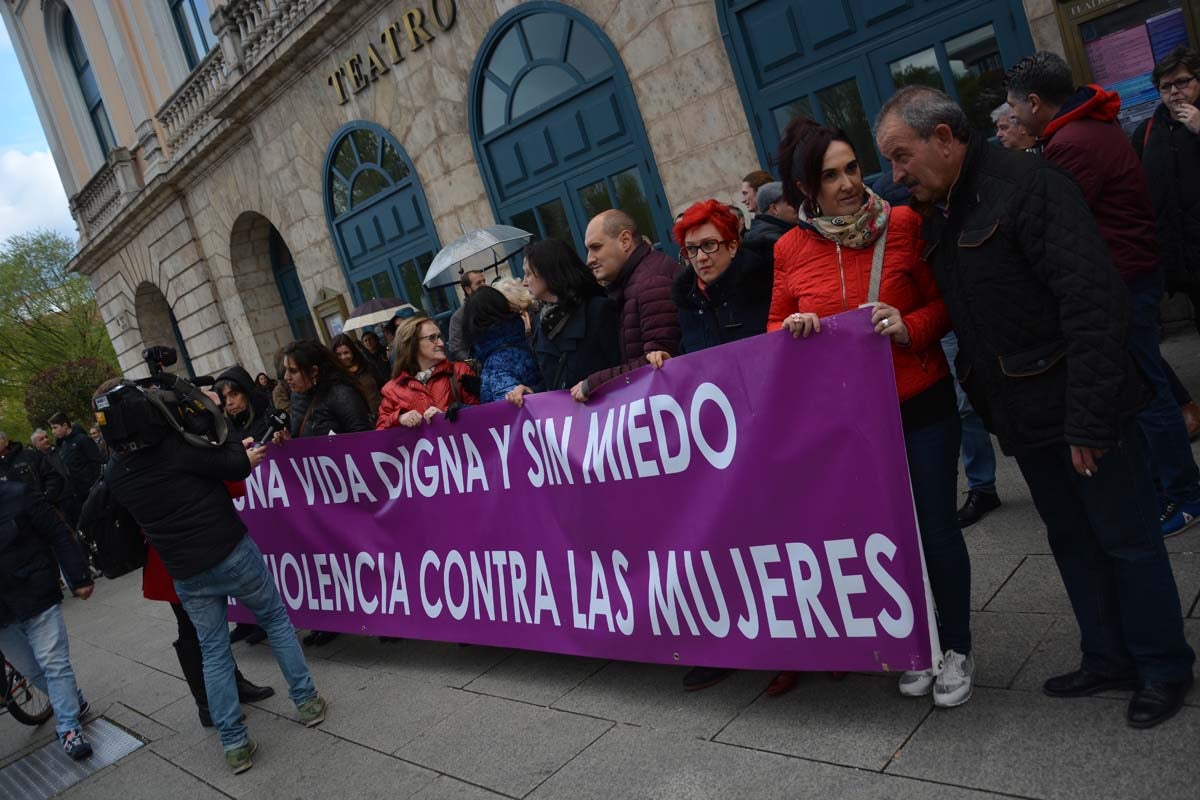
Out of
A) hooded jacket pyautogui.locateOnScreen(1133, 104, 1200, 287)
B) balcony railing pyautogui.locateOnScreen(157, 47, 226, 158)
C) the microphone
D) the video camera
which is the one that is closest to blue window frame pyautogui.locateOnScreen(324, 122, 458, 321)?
balcony railing pyautogui.locateOnScreen(157, 47, 226, 158)

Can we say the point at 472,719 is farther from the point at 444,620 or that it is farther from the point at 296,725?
the point at 296,725

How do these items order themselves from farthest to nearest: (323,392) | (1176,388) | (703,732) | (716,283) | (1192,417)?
(323,392)
(1192,417)
(1176,388)
(716,283)
(703,732)

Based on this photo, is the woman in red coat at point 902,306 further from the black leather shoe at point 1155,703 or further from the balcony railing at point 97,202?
the balcony railing at point 97,202

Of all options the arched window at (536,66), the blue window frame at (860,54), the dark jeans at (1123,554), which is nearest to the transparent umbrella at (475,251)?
the arched window at (536,66)

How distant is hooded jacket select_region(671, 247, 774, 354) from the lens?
138 inches

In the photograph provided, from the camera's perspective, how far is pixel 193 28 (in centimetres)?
1662

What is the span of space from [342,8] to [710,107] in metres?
5.62

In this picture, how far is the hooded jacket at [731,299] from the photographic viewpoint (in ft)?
11.5

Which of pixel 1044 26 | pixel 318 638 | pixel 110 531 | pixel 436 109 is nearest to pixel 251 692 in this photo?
pixel 318 638

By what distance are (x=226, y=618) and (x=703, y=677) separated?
2380 millimetres

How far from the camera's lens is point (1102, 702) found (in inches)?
110

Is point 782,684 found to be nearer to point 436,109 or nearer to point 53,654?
point 53,654

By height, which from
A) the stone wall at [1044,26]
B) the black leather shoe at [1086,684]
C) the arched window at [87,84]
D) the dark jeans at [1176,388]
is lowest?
the black leather shoe at [1086,684]

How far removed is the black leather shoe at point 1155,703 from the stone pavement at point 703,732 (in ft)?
0.11
